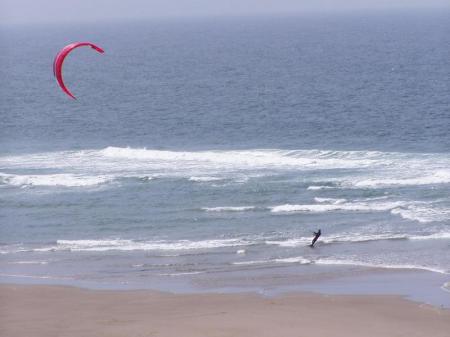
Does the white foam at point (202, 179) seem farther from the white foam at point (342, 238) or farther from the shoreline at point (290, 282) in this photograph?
the shoreline at point (290, 282)

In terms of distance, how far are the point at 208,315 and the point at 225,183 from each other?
Answer: 16.6 meters

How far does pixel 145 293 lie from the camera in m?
27.7

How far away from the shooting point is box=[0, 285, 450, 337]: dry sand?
77.7 ft

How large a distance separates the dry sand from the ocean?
1.58 m

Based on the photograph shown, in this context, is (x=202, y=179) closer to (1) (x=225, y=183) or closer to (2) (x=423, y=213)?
(1) (x=225, y=183)

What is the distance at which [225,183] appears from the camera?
41344 mm

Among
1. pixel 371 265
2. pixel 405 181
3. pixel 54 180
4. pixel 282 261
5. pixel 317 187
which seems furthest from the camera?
pixel 54 180

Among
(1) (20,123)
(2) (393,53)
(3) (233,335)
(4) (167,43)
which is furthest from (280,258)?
(4) (167,43)

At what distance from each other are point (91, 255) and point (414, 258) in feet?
33.3

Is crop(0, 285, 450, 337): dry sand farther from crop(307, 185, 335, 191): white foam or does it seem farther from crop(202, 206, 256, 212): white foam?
crop(307, 185, 335, 191): white foam

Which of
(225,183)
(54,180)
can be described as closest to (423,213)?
(225,183)

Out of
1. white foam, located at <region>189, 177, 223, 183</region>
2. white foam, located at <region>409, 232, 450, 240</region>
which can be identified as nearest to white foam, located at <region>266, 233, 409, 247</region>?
white foam, located at <region>409, 232, 450, 240</region>

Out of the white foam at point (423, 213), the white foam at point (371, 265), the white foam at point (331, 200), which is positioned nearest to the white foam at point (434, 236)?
the white foam at point (423, 213)

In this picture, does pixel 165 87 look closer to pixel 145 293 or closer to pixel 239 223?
pixel 239 223
